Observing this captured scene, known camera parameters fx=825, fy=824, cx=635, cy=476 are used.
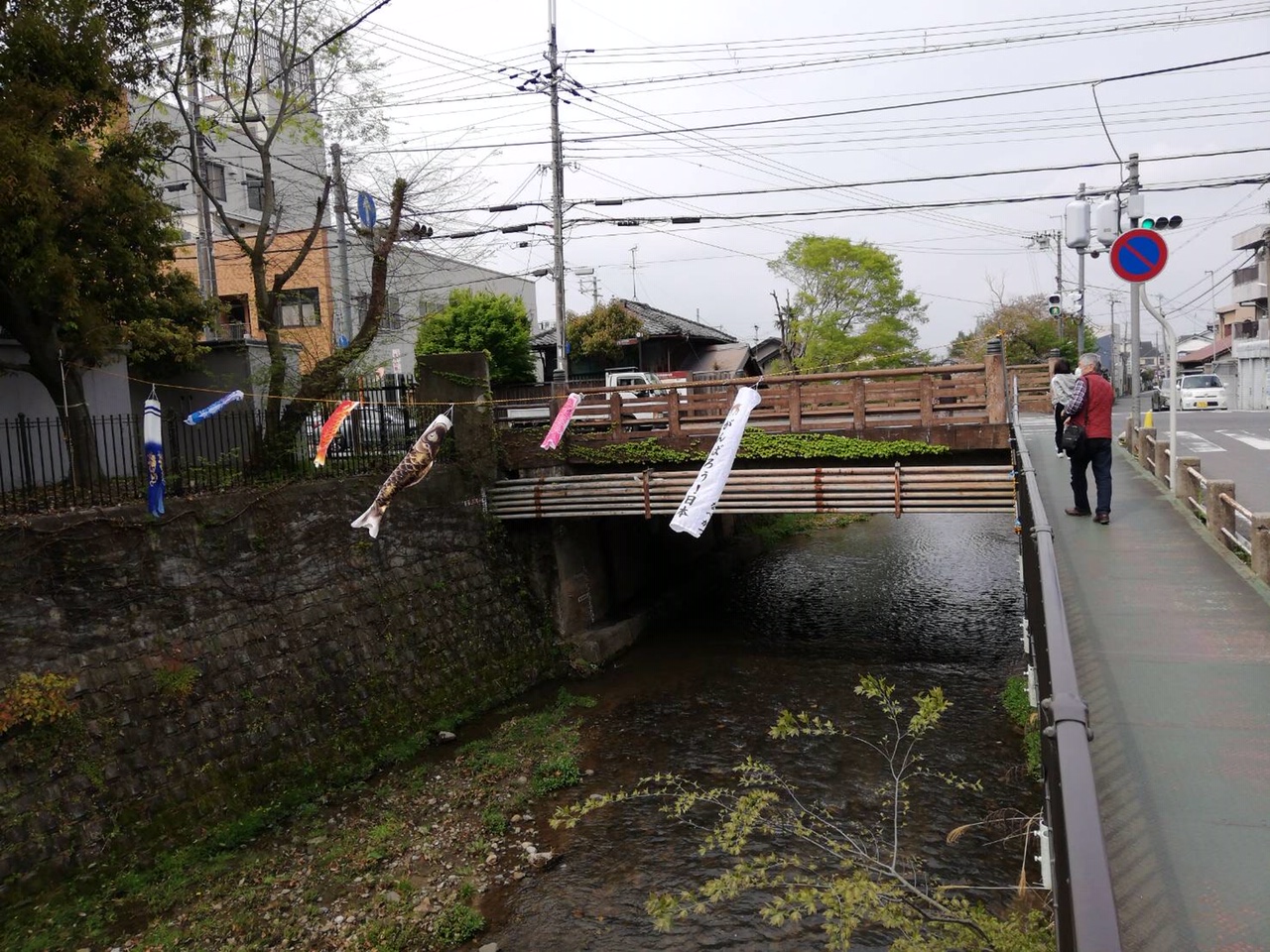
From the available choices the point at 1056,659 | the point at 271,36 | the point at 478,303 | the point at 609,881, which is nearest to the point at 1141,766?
the point at 1056,659

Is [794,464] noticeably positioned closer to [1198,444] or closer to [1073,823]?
[1198,444]

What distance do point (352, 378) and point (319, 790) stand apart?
31.3 ft

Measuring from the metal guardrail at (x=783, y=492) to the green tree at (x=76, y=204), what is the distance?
23.2 ft

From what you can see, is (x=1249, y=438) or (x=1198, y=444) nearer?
(x=1198, y=444)

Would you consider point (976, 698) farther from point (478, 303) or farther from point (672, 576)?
point (478, 303)

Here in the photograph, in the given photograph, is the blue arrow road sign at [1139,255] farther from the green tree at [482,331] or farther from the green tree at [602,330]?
the green tree at [602,330]

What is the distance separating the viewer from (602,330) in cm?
3481

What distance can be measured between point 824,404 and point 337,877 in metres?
10.9

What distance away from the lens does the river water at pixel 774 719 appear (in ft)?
29.3

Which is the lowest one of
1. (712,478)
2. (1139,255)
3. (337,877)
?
(337,877)

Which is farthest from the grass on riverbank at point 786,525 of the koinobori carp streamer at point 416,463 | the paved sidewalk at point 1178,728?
the paved sidewalk at point 1178,728

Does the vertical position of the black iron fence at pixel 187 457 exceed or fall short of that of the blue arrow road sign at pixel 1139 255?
it falls short

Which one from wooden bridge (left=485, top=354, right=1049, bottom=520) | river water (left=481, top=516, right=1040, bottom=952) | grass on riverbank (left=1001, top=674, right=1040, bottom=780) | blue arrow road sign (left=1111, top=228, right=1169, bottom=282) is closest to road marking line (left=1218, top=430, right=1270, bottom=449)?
river water (left=481, top=516, right=1040, bottom=952)

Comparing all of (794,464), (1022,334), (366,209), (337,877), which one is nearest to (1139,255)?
(794,464)
